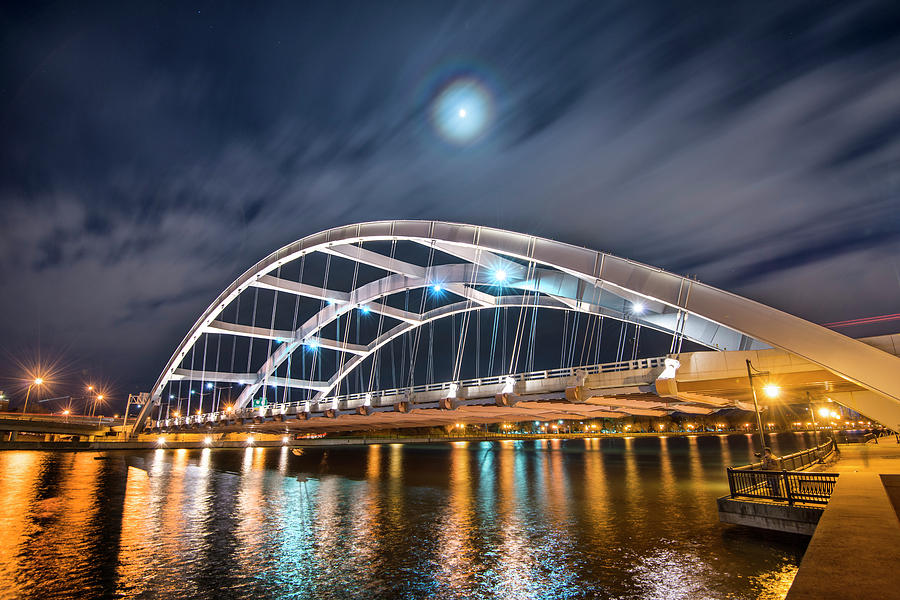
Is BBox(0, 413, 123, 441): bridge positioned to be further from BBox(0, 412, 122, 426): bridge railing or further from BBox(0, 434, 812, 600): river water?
BBox(0, 434, 812, 600): river water

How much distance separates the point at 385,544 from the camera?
16.6m

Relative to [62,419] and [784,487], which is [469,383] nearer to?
[784,487]

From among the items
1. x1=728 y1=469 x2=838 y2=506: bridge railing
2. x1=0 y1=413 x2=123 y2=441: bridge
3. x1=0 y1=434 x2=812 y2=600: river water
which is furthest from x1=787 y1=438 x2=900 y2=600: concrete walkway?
x1=0 y1=413 x2=123 y2=441: bridge

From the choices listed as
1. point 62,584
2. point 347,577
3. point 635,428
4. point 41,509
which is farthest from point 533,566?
point 635,428

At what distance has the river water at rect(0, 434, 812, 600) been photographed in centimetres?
1199

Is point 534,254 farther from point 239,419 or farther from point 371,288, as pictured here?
point 239,419

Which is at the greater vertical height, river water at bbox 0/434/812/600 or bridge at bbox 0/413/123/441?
bridge at bbox 0/413/123/441

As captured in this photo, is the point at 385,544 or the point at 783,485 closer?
the point at 783,485

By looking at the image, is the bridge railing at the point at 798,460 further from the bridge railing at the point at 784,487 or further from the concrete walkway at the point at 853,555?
the concrete walkway at the point at 853,555

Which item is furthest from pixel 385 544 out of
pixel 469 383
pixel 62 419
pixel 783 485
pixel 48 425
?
pixel 62 419

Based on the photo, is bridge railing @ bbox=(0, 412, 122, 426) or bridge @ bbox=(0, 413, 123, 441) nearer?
bridge @ bbox=(0, 413, 123, 441)

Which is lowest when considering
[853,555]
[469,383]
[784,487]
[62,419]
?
[784,487]

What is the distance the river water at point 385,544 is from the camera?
11992mm

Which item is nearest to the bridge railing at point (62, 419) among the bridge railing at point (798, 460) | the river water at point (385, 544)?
the river water at point (385, 544)
